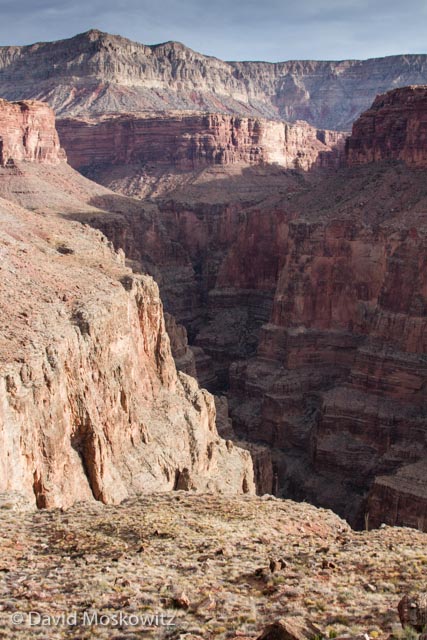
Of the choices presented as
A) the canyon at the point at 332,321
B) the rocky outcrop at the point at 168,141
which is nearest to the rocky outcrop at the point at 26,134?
the canyon at the point at 332,321

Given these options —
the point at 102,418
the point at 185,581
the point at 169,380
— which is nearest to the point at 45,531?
the point at 185,581

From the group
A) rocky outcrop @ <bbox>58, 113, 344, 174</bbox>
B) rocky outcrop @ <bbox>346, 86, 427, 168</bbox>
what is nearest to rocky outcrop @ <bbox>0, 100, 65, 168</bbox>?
rocky outcrop @ <bbox>58, 113, 344, 174</bbox>

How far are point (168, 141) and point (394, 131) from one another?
46.3m

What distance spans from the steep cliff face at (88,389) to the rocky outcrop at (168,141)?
69306 mm

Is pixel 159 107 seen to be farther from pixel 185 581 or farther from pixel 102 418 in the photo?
pixel 185 581

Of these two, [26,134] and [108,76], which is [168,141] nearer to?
[26,134]

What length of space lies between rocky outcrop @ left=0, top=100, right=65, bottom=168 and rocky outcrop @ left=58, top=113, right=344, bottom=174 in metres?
21.4

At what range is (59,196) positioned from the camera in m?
A: 80.3

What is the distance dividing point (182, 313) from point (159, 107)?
77.8 metres

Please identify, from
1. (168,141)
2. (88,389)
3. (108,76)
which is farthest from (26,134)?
(88,389)

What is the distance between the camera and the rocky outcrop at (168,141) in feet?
360

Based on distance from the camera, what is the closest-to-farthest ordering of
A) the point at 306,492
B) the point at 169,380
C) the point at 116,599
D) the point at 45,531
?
the point at 116,599 → the point at 45,531 → the point at 169,380 → the point at 306,492

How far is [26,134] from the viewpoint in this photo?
283 feet

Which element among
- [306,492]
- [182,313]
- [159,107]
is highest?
[159,107]
